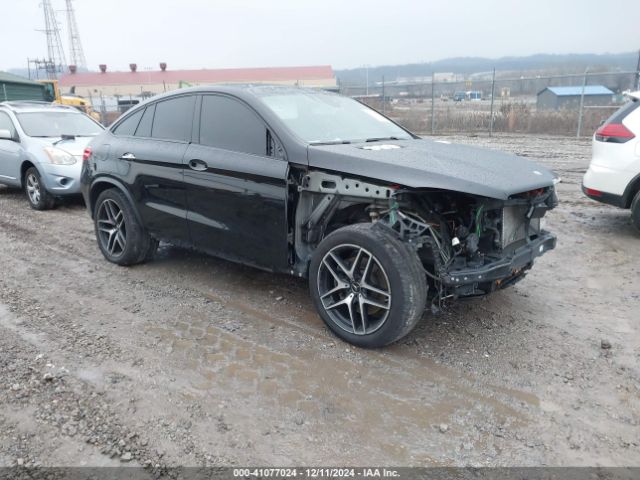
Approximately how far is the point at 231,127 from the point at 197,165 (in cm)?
46

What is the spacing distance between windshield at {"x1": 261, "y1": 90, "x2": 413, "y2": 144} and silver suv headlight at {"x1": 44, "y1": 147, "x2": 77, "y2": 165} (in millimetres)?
4900

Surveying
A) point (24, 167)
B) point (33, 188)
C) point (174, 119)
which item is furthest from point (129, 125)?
point (24, 167)

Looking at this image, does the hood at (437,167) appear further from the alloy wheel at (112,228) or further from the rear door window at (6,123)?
the rear door window at (6,123)

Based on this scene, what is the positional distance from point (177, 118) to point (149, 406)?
9.14 feet

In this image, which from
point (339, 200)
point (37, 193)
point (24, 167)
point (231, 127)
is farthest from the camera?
point (24, 167)

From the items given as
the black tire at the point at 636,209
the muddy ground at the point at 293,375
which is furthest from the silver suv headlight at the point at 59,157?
the black tire at the point at 636,209

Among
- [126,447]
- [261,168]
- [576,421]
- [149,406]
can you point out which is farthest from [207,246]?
[576,421]

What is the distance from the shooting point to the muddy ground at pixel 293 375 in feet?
8.86

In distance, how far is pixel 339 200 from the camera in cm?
384

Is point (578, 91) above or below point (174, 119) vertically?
below

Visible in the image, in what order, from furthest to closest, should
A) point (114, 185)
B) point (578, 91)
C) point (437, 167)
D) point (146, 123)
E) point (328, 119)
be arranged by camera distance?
point (578, 91) → point (114, 185) → point (146, 123) → point (328, 119) → point (437, 167)

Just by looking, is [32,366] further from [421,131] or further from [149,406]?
[421,131]

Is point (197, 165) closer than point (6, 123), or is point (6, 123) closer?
point (197, 165)

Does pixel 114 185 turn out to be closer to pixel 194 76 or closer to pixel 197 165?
pixel 197 165
